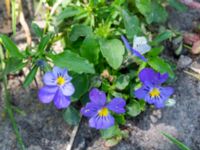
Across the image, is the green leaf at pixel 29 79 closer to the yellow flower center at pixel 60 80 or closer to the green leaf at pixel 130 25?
the yellow flower center at pixel 60 80

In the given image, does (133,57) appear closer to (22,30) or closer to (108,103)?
(108,103)

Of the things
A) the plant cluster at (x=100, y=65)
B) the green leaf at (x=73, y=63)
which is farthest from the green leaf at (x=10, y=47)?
the green leaf at (x=73, y=63)

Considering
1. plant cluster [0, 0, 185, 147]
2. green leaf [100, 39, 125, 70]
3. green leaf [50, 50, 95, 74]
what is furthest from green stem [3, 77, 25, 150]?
green leaf [100, 39, 125, 70]

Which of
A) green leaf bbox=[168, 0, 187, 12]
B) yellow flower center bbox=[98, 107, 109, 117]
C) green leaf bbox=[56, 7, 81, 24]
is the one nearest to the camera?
yellow flower center bbox=[98, 107, 109, 117]

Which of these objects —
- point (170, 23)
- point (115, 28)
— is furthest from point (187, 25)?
point (115, 28)

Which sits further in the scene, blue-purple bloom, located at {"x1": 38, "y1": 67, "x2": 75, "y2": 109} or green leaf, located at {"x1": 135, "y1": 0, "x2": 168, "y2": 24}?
green leaf, located at {"x1": 135, "y1": 0, "x2": 168, "y2": 24}

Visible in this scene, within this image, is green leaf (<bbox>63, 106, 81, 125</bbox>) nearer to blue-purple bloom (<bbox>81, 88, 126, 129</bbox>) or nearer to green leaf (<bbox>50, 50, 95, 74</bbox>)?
blue-purple bloom (<bbox>81, 88, 126, 129</bbox>)
